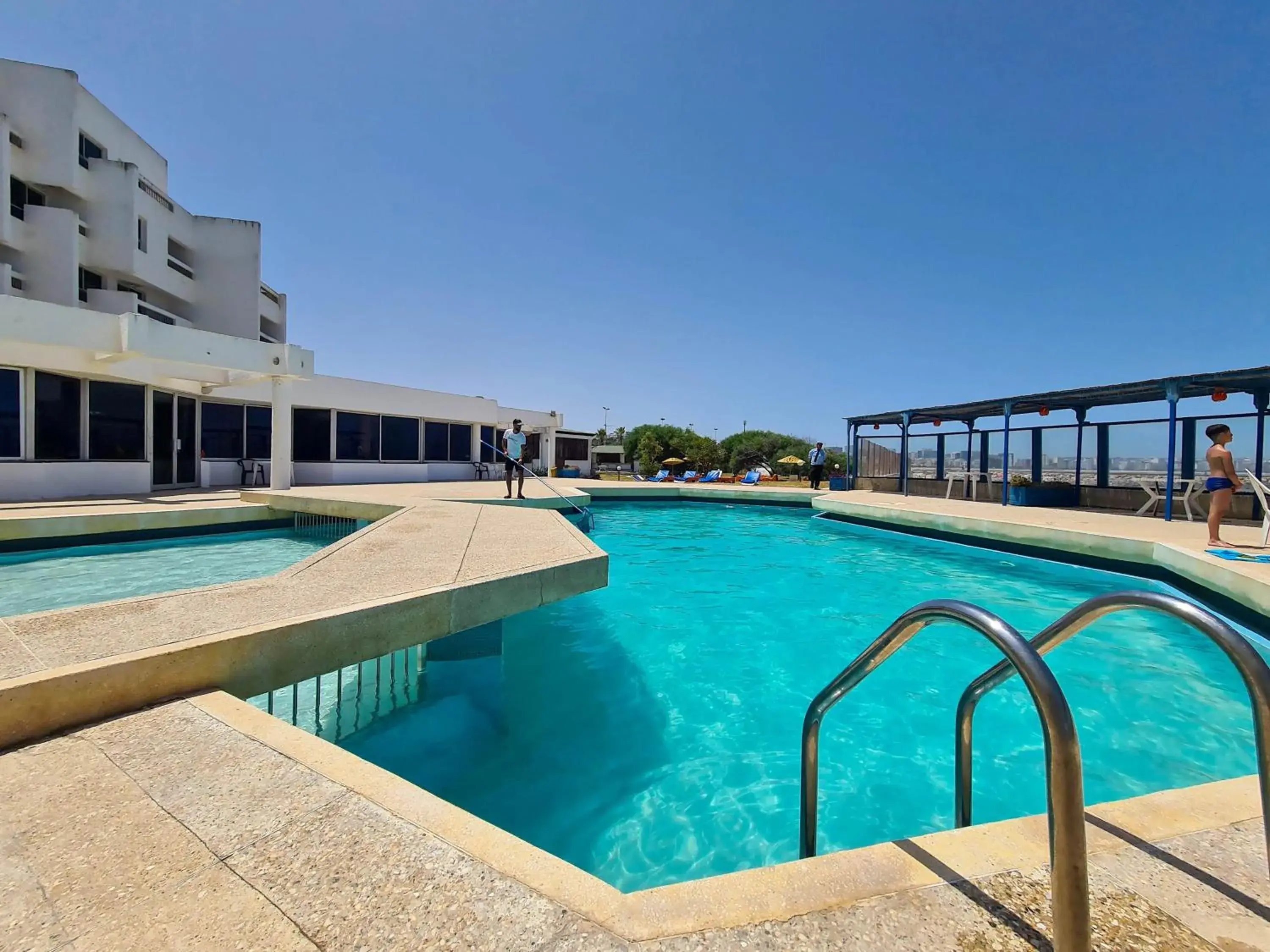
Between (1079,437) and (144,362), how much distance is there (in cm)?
2237

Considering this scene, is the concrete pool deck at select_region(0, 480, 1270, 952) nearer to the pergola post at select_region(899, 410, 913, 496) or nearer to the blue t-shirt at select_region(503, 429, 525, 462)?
the blue t-shirt at select_region(503, 429, 525, 462)

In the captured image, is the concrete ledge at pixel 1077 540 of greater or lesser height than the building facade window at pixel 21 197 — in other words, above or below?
below

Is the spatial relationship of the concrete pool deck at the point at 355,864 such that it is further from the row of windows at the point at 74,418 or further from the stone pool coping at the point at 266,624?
→ the row of windows at the point at 74,418

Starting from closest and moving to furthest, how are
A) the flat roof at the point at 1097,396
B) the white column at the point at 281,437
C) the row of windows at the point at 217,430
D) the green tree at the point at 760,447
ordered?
the flat roof at the point at 1097,396 < the row of windows at the point at 217,430 < the white column at the point at 281,437 < the green tree at the point at 760,447

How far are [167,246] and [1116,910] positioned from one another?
3024 cm

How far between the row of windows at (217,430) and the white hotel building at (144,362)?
0.10 ft

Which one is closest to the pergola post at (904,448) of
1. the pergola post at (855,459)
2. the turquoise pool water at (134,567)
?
the pergola post at (855,459)

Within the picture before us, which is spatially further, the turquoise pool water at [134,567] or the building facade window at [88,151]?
the building facade window at [88,151]

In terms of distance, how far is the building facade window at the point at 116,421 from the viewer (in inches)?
443

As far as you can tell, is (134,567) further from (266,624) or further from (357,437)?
(357,437)

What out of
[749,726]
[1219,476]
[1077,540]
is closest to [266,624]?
[749,726]

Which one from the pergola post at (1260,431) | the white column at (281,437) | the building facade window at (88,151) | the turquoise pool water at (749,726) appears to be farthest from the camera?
the building facade window at (88,151)

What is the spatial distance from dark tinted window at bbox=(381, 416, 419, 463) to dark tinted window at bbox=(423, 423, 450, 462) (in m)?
0.30

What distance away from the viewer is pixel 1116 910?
137cm
